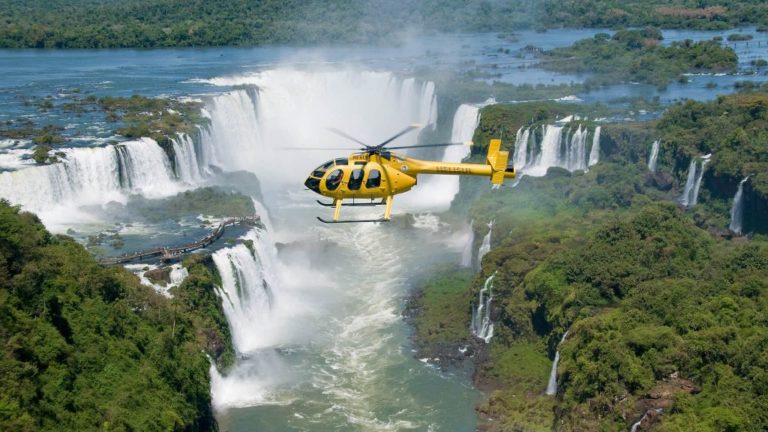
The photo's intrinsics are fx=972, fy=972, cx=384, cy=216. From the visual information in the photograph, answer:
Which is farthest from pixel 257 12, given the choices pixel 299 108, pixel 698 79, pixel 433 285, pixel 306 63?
pixel 433 285

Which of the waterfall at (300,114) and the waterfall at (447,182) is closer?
the waterfall at (447,182)

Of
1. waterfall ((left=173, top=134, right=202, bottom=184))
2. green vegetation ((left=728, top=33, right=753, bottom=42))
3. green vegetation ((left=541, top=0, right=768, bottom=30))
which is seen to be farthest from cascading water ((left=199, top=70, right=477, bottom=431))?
green vegetation ((left=541, top=0, right=768, bottom=30))

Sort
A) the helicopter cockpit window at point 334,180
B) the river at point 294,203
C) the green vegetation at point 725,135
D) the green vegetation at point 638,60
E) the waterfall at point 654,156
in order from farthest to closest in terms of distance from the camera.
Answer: the green vegetation at point 638,60 → the waterfall at point 654,156 → the green vegetation at point 725,135 → the river at point 294,203 → the helicopter cockpit window at point 334,180

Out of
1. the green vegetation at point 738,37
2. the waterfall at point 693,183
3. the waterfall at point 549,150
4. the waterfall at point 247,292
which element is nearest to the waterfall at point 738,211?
the waterfall at point 693,183

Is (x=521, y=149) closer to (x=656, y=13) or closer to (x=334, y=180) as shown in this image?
(x=334, y=180)

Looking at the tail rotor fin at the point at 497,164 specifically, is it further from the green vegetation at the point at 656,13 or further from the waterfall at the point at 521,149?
the green vegetation at the point at 656,13

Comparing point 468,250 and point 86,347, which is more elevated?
point 86,347

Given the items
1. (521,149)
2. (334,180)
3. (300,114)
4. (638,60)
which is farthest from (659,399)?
(638,60)

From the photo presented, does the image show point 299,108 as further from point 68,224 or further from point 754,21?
point 754,21

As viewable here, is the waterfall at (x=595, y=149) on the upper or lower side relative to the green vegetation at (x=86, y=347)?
lower
